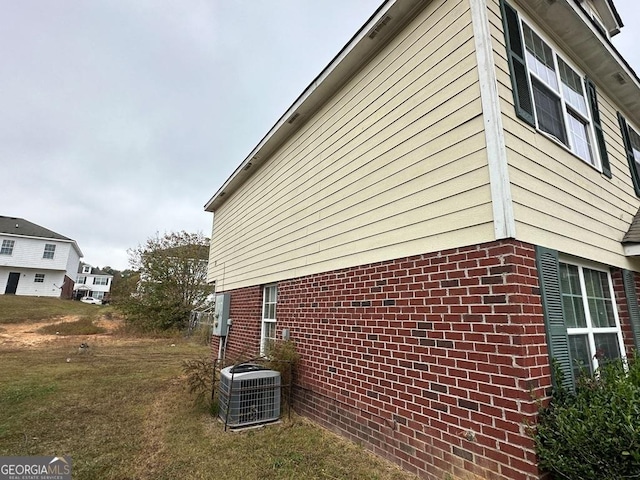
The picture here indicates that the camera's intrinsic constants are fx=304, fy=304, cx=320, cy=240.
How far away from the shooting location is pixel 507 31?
11.0 feet

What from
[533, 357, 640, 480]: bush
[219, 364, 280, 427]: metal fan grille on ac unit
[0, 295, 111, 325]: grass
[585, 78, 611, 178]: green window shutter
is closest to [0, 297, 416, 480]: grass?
[219, 364, 280, 427]: metal fan grille on ac unit

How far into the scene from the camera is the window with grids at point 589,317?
11.0 feet

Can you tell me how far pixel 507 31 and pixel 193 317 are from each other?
20.4m

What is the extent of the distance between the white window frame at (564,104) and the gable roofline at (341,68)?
148 centimetres

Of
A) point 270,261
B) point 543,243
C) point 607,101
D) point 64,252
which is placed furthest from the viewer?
point 64,252

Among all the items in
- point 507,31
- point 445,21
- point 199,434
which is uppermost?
point 445,21

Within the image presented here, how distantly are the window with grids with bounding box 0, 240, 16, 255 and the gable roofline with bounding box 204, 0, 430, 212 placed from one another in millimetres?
35292

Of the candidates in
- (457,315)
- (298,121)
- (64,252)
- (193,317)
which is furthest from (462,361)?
(64,252)

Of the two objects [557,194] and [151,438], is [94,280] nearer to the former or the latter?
[151,438]

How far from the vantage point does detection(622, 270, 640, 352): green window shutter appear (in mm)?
4109

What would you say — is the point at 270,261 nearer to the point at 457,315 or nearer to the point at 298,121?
the point at 298,121

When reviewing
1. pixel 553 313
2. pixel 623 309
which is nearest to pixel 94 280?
pixel 553 313

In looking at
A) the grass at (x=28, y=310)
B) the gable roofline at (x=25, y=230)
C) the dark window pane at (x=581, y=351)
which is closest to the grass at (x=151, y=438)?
the dark window pane at (x=581, y=351)

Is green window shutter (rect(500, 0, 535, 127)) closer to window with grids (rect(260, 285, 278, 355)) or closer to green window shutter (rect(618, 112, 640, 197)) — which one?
green window shutter (rect(618, 112, 640, 197))
